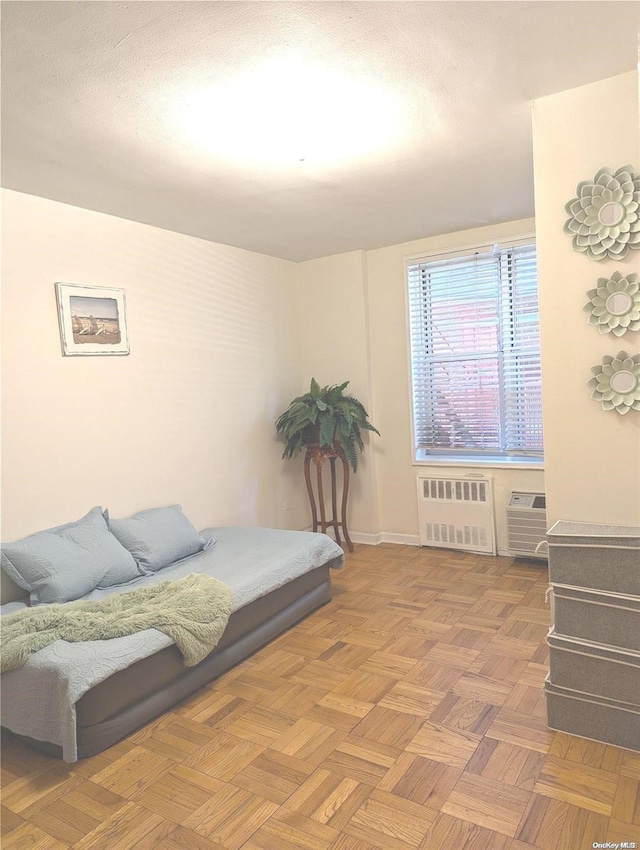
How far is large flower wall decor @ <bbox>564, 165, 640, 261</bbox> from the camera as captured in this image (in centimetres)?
212

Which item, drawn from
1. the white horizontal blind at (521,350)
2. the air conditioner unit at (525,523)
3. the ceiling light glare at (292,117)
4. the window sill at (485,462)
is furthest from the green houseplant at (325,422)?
the ceiling light glare at (292,117)

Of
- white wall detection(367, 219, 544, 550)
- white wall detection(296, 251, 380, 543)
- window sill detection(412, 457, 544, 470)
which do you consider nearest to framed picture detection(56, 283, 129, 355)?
white wall detection(296, 251, 380, 543)

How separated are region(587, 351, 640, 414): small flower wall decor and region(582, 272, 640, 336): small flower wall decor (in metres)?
0.11

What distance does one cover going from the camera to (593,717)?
2.16 m

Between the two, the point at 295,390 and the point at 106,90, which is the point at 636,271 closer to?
the point at 106,90

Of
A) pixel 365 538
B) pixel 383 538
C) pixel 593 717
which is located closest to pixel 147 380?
pixel 365 538

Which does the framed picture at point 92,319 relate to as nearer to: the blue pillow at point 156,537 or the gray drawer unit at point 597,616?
the blue pillow at point 156,537

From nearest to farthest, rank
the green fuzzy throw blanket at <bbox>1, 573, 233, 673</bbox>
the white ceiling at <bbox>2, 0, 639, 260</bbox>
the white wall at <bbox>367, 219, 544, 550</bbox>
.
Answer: the white ceiling at <bbox>2, 0, 639, 260</bbox>
the green fuzzy throw blanket at <bbox>1, 573, 233, 673</bbox>
the white wall at <bbox>367, 219, 544, 550</bbox>

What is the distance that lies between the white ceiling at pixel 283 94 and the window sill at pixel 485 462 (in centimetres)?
193

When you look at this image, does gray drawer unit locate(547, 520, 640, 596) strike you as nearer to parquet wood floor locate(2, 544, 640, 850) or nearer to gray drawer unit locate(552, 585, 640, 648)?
gray drawer unit locate(552, 585, 640, 648)

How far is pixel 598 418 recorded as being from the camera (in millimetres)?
2252

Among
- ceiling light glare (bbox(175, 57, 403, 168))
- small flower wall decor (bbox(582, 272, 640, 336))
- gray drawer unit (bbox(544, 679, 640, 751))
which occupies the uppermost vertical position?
ceiling light glare (bbox(175, 57, 403, 168))

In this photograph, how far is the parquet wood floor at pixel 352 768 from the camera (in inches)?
71.0

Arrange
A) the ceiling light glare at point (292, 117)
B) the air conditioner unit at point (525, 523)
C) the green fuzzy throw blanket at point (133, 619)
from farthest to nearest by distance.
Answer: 1. the air conditioner unit at point (525, 523)
2. the green fuzzy throw blanket at point (133, 619)
3. the ceiling light glare at point (292, 117)
